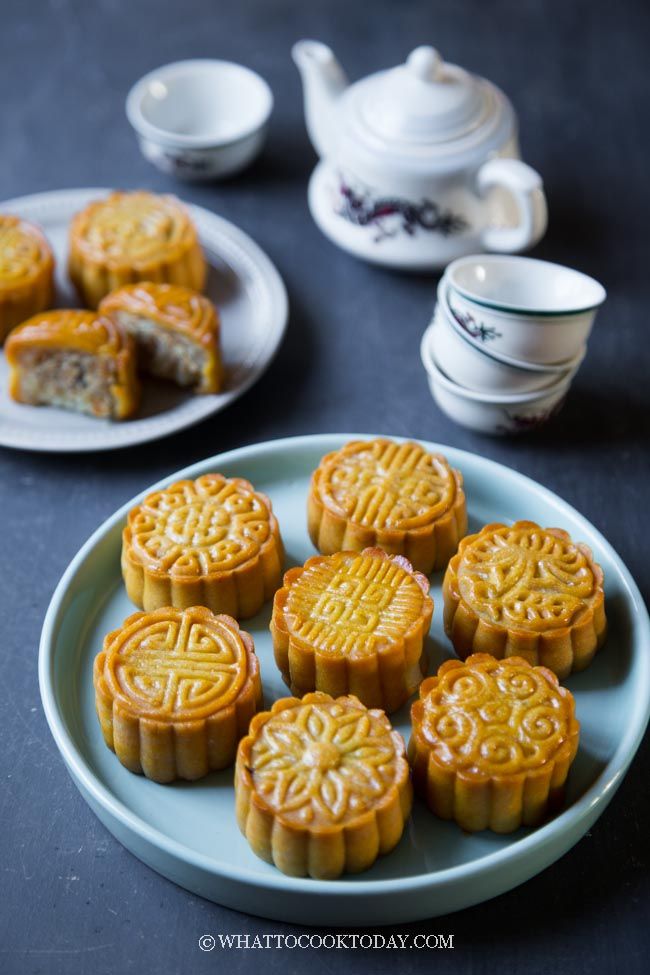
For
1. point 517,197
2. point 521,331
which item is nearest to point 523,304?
point 521,331

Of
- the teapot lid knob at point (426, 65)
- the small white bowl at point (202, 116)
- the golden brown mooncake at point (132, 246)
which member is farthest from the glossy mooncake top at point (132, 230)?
the teapot lid knob at point (426, 65)

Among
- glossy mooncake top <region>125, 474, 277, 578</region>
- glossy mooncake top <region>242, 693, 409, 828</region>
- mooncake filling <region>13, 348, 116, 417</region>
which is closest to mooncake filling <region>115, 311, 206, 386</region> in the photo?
mooncake filling <region>13, 348, 116, 417</region>

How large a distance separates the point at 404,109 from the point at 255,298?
0.44 m

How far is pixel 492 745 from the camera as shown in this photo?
4.57 feet

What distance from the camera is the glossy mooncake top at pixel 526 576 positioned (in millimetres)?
1570

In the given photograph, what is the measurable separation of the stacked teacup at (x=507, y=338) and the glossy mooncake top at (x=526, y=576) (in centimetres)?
33

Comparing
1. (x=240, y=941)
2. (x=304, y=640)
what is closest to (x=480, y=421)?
(x=304, y=640)

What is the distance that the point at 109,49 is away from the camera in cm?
297

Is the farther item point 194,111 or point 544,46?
point 544,46

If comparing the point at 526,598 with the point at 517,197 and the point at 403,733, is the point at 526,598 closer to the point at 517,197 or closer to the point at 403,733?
the point at 403,733

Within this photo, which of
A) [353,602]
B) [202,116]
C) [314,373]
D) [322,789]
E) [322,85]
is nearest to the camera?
[322,789]

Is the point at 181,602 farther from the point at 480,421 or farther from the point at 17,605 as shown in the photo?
the point at 480,421

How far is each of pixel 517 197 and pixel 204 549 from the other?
0.92m

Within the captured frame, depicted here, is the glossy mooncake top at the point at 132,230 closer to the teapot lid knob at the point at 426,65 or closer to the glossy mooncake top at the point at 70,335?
the glossy mooncake top at the point at 70,335
